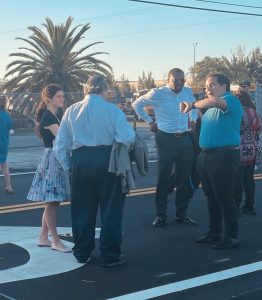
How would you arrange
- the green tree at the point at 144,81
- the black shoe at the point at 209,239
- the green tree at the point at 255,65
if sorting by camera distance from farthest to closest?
the green tree at the point at 144,81 < the green tree at the point at 255,65 < the black shoe at the point at 209,239

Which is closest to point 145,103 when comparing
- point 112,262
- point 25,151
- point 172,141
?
point 172,141

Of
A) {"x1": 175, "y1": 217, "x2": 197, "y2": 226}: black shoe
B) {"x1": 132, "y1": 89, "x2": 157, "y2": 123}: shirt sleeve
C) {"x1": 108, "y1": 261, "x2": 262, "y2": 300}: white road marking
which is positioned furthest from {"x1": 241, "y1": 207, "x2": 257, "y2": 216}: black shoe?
{"x1": 108, "y1": 261, "x2": 262, "y2": 300}: white road marking

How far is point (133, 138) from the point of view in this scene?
6203mm

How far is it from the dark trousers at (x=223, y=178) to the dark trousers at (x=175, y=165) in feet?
3.60

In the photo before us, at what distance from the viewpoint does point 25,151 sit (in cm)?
2097

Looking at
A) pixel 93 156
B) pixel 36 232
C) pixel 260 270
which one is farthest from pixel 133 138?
pixel 36 232

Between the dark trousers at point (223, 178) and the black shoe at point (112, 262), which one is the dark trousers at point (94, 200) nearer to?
the black shoe at point (112, 262)

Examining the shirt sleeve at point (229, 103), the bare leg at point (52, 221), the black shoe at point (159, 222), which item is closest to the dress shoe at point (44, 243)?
the bare leg at point (52, 221)

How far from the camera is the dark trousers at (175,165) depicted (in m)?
8.15

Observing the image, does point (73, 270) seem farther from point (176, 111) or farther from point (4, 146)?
point (4, 146)

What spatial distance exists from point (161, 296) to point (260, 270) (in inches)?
50.9

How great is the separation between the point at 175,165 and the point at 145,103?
933 millimetres

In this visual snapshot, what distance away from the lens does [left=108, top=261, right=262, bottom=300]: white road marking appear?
5359 mm

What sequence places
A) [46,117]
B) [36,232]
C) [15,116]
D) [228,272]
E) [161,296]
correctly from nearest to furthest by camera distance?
1. [161,296]
2. [228,272]
3. [46,117]
4. [36,232]
5. [15,116]
